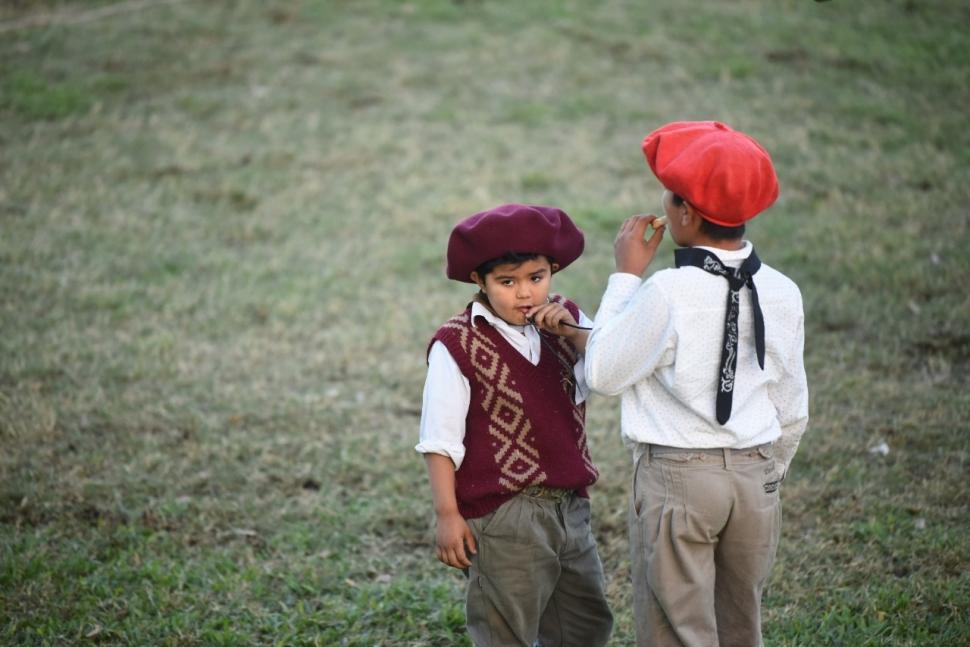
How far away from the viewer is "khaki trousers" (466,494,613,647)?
8.31 feet

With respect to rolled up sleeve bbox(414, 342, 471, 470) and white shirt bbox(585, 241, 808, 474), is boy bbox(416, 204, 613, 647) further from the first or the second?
white shirt bbox(585, 241, 808, 474)

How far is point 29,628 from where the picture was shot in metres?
3.26

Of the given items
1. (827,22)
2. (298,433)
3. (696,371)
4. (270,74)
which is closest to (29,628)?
(298,433)

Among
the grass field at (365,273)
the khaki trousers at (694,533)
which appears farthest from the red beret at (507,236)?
the grass field at (365,273)

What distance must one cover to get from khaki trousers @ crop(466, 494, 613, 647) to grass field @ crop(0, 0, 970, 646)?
80 cm

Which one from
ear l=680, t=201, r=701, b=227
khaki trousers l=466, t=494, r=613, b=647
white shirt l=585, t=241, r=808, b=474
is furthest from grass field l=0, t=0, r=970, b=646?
ear l=680, t=201, r=701, b=227

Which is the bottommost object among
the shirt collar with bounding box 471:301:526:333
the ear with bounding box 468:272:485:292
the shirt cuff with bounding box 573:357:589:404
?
the shirt cuff with bounding box 573:357:589:404

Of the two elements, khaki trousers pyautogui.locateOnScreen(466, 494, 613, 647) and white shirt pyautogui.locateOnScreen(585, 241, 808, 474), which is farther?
khaki trousers pyautogui.locateOnScreen(466, 494, 613, 647)

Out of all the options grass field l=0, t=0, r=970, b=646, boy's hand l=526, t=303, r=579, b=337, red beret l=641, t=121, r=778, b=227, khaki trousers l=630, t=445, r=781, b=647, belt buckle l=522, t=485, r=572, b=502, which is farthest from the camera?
grass field l=0, t=0, r=970, b=646

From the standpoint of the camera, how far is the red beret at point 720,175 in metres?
2.22

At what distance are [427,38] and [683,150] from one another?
9.63 meters

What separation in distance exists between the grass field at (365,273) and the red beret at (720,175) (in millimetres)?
1630

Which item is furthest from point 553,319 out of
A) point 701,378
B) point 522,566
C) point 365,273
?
point 365,273

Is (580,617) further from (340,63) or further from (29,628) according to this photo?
(340,63)
